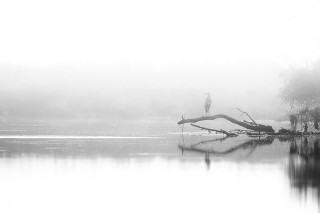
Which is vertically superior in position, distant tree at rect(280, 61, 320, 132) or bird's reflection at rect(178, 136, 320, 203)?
distant tree at rect(280, 61, 320, 132)

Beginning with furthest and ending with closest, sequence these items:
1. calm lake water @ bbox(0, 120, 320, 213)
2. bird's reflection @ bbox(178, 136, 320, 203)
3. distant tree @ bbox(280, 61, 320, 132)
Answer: distant tree @ bbox(280, 61, 320, 132), bird's reflection @ bbox(178, 136, 320, 203), calm lake water @ bbox(0, 120, 320, 213)

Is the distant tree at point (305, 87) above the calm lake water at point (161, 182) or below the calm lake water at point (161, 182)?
above

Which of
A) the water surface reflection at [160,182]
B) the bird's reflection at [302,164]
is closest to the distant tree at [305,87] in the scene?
the bird's reflection at [302,164]

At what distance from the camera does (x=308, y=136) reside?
205 ft

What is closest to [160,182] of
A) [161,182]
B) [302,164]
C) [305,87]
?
[161,182]

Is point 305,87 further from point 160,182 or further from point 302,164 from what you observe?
point 160,182

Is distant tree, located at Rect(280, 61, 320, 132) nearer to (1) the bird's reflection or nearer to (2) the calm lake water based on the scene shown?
(1) the bird's reflection

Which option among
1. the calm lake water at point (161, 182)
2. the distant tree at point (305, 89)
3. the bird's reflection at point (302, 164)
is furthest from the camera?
the distant tree at point (305, 89)

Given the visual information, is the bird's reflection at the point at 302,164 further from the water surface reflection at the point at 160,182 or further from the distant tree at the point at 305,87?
the distant tree at the point at 305,87

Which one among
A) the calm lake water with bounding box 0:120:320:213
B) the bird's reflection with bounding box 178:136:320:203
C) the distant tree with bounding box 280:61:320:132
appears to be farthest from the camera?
the distant tree with bounding box 280:61:320:132

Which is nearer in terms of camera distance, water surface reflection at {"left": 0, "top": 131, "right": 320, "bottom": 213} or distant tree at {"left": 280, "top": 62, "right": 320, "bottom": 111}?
water surface reflection at {"left": 0, "top": 131, "right": 320, "bottom": 213}

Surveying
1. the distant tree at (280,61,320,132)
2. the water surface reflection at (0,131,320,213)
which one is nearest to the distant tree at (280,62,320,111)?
the distant tree at (280,61,320,132)

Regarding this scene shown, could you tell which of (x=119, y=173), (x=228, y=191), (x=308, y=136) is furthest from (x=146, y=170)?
(x=308, y=136)

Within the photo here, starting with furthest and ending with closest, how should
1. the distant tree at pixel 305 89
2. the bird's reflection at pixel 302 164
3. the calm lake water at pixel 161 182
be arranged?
the distant tree at pixel 305 89 < the bird's reflection at pixel 302 164 < the calm lake water at pixel 161 182
